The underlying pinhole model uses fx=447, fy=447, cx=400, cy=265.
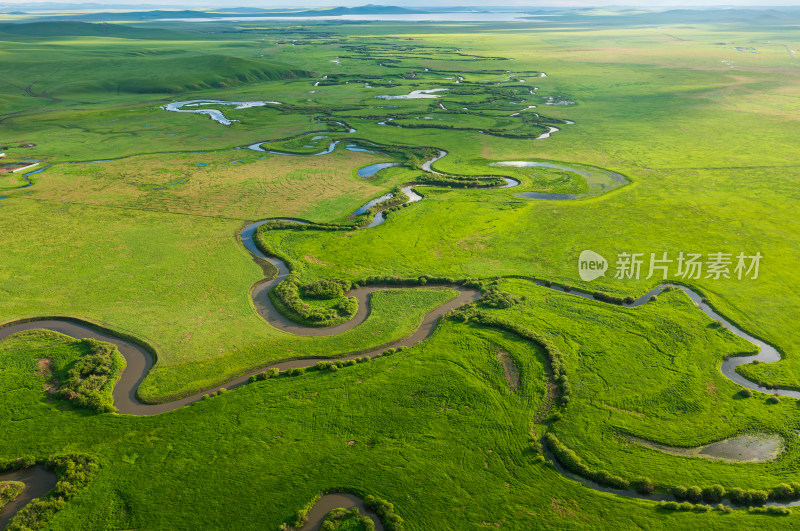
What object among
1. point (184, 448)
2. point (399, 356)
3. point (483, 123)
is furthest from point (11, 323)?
point (483, 123)

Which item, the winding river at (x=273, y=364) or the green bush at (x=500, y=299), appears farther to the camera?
the green bush at (x=500, y=299)

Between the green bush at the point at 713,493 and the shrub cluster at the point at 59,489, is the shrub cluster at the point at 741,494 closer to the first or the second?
the green bush at the point at 713,493

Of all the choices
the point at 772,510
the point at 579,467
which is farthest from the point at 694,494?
the point at 579,467

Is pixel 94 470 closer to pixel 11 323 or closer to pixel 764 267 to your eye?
pixel 11 323

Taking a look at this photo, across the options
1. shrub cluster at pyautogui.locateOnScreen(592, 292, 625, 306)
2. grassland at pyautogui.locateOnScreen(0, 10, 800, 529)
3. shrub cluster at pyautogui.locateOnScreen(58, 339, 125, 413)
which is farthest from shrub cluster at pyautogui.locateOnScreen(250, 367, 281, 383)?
shrub cluster at pyautogui.locateOnScreen(592, 292, 625, 306)

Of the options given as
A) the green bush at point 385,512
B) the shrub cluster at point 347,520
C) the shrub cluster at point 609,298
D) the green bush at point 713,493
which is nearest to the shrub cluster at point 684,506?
the green bush at point 713,493

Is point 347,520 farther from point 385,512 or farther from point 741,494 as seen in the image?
point 741,494

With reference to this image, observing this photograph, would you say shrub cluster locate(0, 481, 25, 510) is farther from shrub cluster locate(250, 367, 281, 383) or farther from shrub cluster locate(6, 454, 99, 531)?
shrub cluster locate(250, 367, 281, 383)
